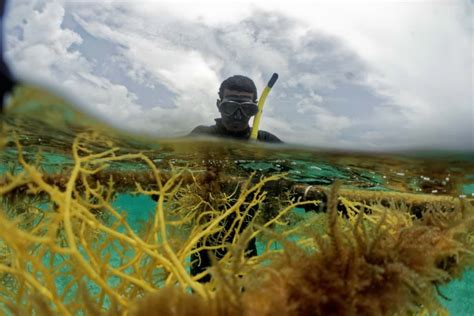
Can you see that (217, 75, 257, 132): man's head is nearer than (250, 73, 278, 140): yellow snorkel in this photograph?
Yes

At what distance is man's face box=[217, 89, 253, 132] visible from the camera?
7.70m

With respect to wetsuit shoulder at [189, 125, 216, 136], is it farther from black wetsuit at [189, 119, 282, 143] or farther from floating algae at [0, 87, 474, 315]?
floating algae at [0, 87, 474, 315]

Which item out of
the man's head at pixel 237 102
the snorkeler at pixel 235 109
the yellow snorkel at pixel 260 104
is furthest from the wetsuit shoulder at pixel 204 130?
the yellow snorkel at pixel 260 104

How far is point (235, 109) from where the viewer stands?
24.8 feet

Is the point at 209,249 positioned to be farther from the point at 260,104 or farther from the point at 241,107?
the point at 260,104

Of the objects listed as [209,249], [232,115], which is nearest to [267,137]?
[232,115]

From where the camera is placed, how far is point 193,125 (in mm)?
8289

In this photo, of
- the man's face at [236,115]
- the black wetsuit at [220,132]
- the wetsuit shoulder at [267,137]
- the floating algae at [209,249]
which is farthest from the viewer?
the wetsuit shoulder at [267,137]

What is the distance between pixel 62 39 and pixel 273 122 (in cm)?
502

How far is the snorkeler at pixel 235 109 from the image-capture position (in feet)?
24.8

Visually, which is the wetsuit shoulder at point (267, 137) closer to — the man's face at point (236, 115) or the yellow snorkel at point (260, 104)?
the yellow snorkel at point (260, 104)

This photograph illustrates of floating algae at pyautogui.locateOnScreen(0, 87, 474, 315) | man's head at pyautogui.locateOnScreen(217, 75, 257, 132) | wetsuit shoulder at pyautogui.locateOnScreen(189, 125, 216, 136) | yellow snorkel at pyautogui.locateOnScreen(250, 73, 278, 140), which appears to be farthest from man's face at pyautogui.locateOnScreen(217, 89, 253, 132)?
floating algae at pyautogui.locateOnScreen(0, 87, 474, 315)

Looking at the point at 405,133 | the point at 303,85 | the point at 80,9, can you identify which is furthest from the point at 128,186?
the point at 405,133

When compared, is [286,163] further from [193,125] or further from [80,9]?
[80,9]
